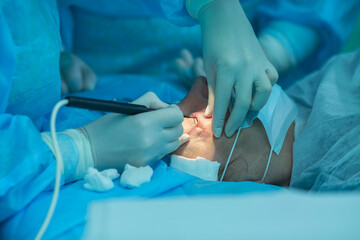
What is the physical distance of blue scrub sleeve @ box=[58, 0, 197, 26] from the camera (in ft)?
4.55

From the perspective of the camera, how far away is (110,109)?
0.95 meters

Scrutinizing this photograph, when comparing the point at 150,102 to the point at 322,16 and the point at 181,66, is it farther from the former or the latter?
the point at 322,16

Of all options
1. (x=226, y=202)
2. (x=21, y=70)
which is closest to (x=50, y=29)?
(x=21, y=70)

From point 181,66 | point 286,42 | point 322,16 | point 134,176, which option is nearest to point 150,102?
point 134,176

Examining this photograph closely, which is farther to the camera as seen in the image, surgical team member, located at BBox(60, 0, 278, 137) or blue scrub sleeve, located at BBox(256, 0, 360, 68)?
blue scrub sleeve, located at BBox(256, 0, 360, 68)

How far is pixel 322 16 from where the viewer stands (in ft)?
6.30

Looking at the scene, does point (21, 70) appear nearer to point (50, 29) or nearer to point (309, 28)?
point (50, 29)

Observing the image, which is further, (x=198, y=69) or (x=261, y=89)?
(x=198, y=69)

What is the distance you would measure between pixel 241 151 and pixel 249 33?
1.40ft

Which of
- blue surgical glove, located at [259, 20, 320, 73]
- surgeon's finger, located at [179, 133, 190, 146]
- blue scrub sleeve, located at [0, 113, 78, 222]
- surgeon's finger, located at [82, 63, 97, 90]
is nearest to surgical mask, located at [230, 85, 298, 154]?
surgeon's finger, located at [179, 133, 190, 146]

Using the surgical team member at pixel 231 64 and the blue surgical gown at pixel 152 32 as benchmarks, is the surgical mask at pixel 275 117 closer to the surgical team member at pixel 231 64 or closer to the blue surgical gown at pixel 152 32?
the surgical team member at pixel 231 64

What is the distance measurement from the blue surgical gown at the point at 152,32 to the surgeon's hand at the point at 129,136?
0.98 meters

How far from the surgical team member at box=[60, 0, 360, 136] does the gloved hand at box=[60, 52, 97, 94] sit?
0.99 ft

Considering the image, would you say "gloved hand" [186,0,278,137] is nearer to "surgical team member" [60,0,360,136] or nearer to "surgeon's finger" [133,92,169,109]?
"surgical team member" [60,0,360,136]
